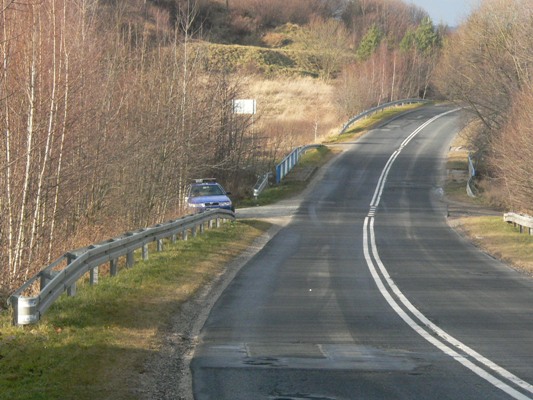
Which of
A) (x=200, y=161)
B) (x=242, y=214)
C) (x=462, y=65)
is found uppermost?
(x=462, y=65)

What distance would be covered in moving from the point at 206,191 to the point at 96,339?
25.0m

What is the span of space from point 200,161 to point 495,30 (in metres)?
Result: 20.4

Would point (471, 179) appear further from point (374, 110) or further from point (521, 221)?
point (374, 110)

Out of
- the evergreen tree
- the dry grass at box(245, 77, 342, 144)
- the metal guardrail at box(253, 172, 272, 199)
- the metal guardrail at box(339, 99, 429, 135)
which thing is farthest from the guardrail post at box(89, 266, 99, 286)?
the evergreen tree

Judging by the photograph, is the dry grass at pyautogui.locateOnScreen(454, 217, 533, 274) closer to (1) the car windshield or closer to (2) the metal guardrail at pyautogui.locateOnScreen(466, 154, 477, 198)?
(1) the car windshield

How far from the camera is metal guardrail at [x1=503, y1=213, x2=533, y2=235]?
1112 inches

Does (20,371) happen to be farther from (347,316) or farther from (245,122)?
(245,122)

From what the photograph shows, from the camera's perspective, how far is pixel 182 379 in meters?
9.05

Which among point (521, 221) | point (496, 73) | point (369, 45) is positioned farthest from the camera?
point (369, 45)

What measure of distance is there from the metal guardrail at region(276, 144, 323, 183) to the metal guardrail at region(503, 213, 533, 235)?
2037cm

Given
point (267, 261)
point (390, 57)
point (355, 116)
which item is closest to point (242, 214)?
point (267, 261)

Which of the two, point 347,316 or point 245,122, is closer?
point 347,316

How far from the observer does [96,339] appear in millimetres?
10445

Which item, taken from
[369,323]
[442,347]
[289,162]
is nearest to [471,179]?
[289,162]
